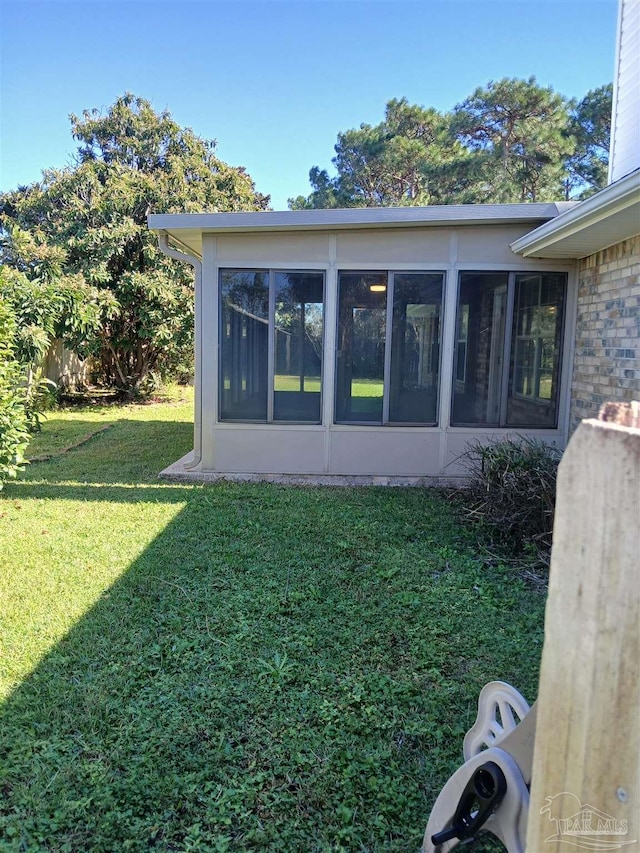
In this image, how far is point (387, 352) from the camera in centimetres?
619

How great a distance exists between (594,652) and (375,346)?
541 centimetres

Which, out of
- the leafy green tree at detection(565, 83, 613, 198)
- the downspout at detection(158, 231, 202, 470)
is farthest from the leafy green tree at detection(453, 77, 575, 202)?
the downspout at detection(158, 231, 202, 470)

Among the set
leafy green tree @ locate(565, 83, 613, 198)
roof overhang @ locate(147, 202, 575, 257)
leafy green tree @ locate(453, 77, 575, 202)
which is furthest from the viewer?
leafy green tree @ locate(453, 77, 575, 202)

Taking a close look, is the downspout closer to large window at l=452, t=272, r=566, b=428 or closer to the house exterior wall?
the house exterior wall

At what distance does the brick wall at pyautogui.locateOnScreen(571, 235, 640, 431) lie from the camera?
494cm

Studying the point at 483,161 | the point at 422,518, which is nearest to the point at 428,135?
the point at 483,161

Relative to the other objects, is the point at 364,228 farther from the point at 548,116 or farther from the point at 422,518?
the point at 548,116

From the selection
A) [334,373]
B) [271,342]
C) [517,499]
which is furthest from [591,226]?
[271,342]

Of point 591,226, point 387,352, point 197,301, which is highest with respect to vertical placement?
point 591,226

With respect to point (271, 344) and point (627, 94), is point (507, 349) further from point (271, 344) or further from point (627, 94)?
point (627, 94)

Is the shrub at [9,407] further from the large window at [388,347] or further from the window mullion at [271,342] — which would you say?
the large window at [388,347]

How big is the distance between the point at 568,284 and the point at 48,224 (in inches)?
448

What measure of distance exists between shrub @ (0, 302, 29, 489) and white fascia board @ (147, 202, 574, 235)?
1.77m

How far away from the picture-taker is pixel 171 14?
9711mm
